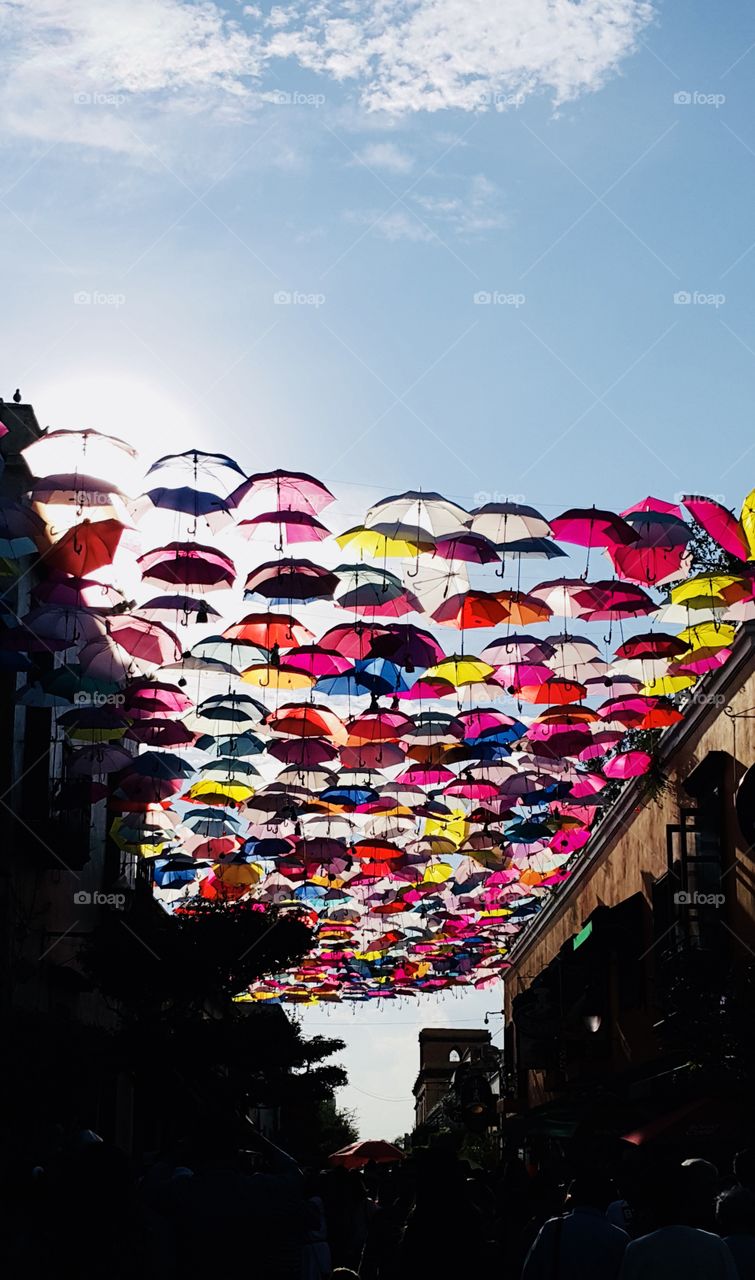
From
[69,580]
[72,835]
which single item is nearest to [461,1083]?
[72,835]

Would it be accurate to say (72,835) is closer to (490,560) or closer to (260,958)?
(260,958)

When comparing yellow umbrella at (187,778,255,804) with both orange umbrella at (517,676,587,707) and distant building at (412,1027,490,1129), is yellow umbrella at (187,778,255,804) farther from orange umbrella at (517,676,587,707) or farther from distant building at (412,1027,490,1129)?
distant building at (412,1027,490,1129)

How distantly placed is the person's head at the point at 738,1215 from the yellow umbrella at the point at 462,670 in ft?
33.6

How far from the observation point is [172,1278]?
5.35m

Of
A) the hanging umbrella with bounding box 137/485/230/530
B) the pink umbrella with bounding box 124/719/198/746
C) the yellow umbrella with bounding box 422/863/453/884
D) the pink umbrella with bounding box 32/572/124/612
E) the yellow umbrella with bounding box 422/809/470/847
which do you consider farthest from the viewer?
the yellow umbrella with bounding box 422/863/453/884

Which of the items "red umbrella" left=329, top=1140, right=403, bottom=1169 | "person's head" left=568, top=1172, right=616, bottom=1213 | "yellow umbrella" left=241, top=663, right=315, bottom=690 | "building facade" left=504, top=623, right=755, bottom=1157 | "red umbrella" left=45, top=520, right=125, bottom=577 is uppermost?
"red umbrella" left=45, top=520, right=125, bottom=577

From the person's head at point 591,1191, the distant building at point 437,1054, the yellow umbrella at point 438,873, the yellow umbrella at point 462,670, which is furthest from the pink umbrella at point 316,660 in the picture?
the distant building at point 437,1054

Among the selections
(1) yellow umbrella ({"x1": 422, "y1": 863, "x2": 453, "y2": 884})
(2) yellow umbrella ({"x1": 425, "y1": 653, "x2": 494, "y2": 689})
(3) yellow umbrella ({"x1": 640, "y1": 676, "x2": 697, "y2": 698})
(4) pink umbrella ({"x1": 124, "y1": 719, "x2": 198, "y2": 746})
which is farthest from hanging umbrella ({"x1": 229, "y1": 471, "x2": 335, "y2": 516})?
(1) yellow umbrella ({"x1": 422, "y1": 863, "x2": 453, "y2": 884})

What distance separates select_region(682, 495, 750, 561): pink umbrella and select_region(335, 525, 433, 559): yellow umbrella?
284 cm

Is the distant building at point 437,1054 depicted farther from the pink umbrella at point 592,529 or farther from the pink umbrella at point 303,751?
the pink umbrella at point 592,529

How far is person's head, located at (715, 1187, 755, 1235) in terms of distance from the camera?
240 inches

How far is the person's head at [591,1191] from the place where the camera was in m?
6.07

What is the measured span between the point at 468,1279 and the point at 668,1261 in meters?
0.88

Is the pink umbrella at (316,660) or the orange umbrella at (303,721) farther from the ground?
the pink umbrella at (316,660)
